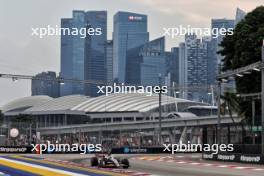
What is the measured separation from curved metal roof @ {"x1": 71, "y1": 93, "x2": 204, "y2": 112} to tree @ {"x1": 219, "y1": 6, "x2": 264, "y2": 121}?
11093 cm

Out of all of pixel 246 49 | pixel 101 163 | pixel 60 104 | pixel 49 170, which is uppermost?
pixel 246 49

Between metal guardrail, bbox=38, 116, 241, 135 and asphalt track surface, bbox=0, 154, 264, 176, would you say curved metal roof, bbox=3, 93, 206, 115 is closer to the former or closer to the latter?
metal guardrail, bbox=38, 116, 241, 135

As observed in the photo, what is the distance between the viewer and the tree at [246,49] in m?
50.3

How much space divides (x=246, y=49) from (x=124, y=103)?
12080 centimetres

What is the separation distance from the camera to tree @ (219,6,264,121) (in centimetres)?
5034

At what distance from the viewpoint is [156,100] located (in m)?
175

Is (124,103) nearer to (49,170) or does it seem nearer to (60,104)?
(60,104)

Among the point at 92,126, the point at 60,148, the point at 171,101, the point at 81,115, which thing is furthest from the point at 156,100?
the point at 60,148

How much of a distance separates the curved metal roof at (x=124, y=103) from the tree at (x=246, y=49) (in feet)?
364

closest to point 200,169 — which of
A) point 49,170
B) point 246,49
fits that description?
point 49,170

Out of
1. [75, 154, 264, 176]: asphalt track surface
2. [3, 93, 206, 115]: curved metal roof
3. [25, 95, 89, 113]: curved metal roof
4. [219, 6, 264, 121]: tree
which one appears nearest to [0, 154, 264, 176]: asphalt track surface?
[75, 154, 264, 176]: asphalt track surface

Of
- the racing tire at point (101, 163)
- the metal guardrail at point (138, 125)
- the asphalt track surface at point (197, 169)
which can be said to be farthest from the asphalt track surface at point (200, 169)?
the metal guardrail at point (138, 125)

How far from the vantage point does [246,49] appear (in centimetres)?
5106

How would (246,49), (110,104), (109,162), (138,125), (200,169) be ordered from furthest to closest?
(110,104) → (138,125) → (246,49) → (200,169) → (109,162)
